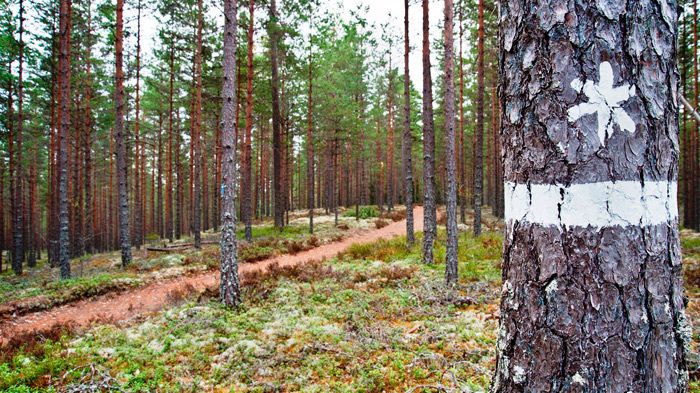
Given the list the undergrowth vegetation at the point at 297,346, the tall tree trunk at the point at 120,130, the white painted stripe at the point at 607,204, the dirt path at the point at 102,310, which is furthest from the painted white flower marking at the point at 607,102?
the tall tree trunk at the point at 120,130

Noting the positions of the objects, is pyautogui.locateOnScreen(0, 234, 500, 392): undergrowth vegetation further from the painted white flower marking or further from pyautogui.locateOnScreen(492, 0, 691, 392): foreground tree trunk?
the painted white flower marking

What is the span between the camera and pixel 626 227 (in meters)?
1.02

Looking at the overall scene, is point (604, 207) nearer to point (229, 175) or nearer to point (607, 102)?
point (607, 102)

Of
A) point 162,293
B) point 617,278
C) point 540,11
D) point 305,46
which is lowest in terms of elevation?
point 162,293

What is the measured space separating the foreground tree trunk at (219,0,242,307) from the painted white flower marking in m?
7.17

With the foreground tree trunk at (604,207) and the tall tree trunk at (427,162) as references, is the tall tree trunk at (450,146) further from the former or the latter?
the foreground tree trunk at (604,207)

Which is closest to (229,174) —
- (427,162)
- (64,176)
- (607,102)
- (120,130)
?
(427,162)

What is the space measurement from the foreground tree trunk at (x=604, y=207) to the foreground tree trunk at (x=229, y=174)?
7.09 meters

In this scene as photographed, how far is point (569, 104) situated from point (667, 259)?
569 mm

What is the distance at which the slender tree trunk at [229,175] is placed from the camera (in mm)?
7391

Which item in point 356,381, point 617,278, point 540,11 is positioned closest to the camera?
point 617,278

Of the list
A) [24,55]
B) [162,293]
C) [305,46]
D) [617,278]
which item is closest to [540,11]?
[617,278]

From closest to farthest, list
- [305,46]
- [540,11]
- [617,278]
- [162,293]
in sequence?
[617,278] < [540,11] < [162,293] < [305,46]

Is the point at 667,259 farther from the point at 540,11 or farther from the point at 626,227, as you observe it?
the point at 540,11
